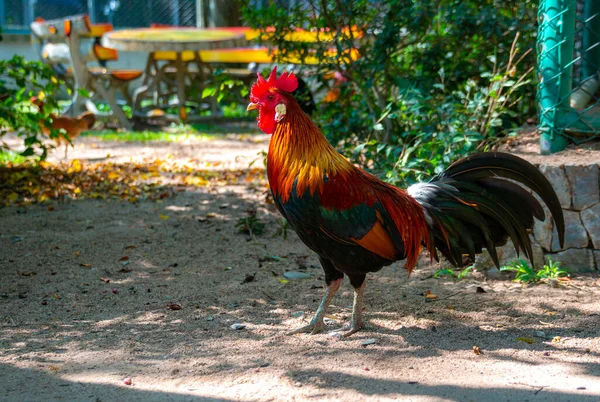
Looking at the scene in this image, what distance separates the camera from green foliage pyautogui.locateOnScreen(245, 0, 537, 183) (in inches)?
246

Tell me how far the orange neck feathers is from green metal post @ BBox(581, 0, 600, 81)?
11.9 ft

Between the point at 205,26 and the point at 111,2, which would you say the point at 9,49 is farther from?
the point at 205,26

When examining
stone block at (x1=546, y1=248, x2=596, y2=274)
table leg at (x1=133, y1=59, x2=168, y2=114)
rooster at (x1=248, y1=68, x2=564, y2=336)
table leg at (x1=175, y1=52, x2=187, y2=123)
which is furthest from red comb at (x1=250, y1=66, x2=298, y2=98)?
table leg at (x1=133, y1=59, x2=168, y2=114)

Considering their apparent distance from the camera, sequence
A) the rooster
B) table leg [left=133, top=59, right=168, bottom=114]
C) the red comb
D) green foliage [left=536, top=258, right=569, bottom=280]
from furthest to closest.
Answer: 1. table leg [left=133, top=59, right=168, bottom=114]
2. green foliage [left=536, top=258, right=569, bottom=280]
3. the red comb
4. the rooster

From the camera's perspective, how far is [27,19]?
18.5 meters

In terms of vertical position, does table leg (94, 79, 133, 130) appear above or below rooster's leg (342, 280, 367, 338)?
above

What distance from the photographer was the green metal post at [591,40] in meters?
6.48

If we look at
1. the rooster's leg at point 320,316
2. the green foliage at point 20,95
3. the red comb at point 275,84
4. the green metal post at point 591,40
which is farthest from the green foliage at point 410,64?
the green foliage at point 20,95

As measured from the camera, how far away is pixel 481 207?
412cm

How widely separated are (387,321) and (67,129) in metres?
6.81

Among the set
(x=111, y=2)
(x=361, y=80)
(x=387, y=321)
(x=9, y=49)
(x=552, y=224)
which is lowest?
(x=387, y=321)

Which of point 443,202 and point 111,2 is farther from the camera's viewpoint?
point 111,2

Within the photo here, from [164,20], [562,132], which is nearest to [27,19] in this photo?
[164,20]

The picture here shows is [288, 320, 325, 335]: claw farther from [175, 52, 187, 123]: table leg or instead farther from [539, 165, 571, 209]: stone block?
[175, 52, 187, 123]: table leg
